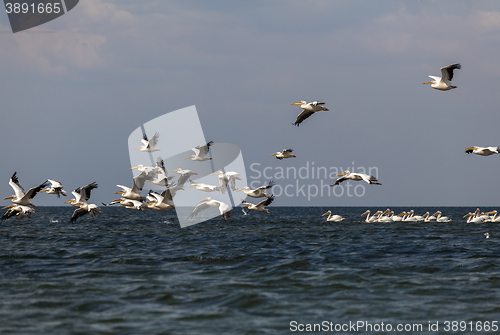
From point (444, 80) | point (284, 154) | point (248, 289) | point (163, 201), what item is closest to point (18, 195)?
point (163, 201)

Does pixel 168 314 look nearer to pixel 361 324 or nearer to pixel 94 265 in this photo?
pixel 361 324

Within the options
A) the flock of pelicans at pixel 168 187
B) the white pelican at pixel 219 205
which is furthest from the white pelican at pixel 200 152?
the white pelican at pixel 219 205

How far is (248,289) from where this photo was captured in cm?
1333

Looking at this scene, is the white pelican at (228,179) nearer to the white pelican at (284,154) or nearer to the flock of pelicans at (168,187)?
the flock of pelicans at (168,187)

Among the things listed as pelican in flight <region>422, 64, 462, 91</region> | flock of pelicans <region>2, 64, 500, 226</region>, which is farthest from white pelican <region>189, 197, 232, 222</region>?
pelican in flight <region>422, 64, 462, 91</region>

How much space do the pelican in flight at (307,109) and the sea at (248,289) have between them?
4946mm

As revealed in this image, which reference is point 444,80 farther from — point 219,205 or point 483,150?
point 219,205

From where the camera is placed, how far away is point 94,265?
1697cm

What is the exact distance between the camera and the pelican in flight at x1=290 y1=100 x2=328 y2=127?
21.6 metres

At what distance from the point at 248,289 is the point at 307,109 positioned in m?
10.3

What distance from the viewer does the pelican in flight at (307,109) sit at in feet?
70.9

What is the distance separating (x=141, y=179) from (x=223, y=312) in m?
14.8

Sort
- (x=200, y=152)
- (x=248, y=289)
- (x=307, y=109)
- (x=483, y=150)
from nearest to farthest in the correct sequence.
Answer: (x=248, y=289) < (x=483, y=150) < (x=307, y=109) < (x=200, y=152)

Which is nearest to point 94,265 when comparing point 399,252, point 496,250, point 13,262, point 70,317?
point 13,262
